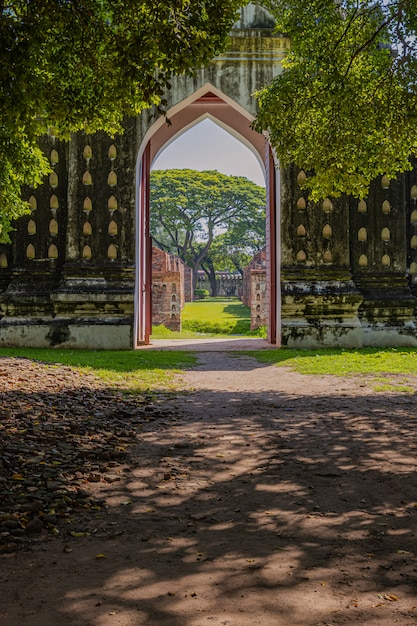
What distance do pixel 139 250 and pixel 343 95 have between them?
18.6 feet

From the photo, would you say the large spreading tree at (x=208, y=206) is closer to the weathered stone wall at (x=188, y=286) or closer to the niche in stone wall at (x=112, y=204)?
the weathered stone wall at (x=188, y=286)

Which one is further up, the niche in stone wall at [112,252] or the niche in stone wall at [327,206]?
the niche in stone wall at [327,206]

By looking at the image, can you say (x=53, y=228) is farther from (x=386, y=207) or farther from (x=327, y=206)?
(x=386, y=207)

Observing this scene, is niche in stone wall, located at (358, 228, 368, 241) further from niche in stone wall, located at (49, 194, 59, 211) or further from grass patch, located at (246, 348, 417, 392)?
niche in stone wall, located at (49, 194, 59, 211)

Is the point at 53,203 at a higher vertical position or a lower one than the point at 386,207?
higher

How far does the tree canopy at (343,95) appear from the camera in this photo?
6676 mm

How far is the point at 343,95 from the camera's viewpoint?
6586 millimetres

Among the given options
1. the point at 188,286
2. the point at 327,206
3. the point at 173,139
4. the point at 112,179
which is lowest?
the point at 188,286

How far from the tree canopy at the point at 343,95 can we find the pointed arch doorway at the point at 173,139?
3180 millimetres

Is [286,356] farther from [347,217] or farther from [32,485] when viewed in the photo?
[32,485]

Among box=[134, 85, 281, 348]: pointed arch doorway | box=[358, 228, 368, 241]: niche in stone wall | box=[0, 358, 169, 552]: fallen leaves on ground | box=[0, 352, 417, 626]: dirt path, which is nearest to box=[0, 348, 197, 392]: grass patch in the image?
box=[0, 358, 169, 552]: fallen leaves on ground

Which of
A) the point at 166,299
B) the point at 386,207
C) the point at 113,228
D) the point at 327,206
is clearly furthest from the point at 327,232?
the point at 166,299

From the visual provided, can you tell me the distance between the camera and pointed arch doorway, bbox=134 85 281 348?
10945 millimetres

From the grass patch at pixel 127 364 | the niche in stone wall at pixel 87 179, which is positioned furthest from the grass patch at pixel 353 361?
the niche in stone wall at pixel 87 179
